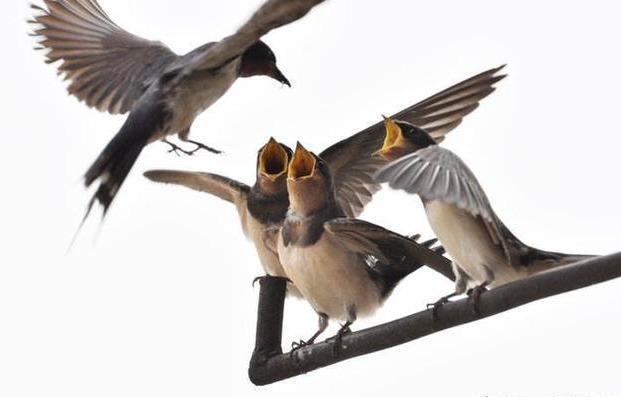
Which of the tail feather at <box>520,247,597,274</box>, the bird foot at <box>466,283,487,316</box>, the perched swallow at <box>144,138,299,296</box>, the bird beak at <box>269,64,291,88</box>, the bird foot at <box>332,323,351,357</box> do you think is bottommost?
the bird foot at <box>466,283,487,316</box>

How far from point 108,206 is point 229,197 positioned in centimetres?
56

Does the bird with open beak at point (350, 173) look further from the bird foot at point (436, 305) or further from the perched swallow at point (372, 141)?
the bird foot at point (436, 305)

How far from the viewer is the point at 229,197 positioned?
3006 millimetres

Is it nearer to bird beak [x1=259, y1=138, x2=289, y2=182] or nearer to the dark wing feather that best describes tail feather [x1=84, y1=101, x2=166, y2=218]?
bird beak [x1=259, y1=138, x2=289, y2=182]

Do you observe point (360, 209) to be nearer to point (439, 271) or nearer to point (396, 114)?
point (396, 114)

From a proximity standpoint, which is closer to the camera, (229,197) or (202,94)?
(202,94)

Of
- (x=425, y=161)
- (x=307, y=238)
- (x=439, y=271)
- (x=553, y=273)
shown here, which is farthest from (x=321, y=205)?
(x=553, y=273)

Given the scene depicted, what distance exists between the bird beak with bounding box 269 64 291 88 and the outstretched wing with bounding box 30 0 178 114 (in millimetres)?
206

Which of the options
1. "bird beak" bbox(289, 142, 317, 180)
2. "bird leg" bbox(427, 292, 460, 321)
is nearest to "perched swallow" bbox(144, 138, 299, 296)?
"bird beak" bbox(289, 142, 317, 180)

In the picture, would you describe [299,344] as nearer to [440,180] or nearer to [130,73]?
[440,180]

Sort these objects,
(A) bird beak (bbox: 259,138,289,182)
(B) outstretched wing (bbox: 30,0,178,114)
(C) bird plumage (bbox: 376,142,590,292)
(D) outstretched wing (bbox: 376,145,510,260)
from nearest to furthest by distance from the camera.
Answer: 1. (D) outstretched wing (bbox: 376,145,510,260)
2. (C) bird plumage (bbox: 376,142,590,292)
3. (A) bird beak (bbox: 259,138,289,182)
4. (B) outstretched wing (bbox: 30,0,178,114)

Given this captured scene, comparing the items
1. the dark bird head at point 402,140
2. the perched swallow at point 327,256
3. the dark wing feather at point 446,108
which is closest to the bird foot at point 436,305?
the dark bird head at point 402,140

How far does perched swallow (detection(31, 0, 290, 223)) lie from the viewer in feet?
8.54

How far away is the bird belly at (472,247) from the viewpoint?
6.82 feet
